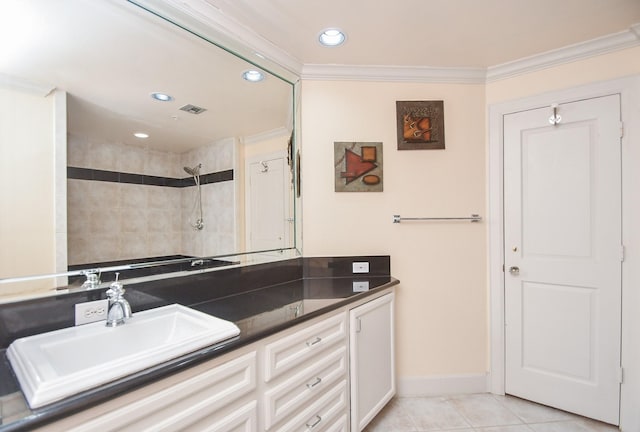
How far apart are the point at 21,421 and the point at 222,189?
1219 mm

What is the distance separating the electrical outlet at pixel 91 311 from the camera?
3.75 feet

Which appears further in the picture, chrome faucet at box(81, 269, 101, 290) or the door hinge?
the door hinge

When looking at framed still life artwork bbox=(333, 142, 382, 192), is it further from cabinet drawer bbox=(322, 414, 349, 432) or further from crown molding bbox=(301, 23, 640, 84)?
cabinet drawer bbox=(322, 414, 349, 432)


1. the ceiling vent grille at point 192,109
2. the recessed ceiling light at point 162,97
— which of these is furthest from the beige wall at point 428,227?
the recessed ceiling light at point 162,97

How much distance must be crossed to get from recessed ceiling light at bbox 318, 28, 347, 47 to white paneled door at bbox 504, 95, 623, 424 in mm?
1320

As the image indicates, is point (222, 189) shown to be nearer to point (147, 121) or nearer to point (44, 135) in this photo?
point (147, 121)

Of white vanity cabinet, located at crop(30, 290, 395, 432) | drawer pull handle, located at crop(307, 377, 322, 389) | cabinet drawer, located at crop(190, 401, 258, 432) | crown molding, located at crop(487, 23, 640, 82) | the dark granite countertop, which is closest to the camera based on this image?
the dark granite countertop

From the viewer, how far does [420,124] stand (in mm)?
2133

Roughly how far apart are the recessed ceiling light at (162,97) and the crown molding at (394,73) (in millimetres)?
917

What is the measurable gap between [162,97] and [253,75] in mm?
594

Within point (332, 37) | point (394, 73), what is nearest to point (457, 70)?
point (394, 73)

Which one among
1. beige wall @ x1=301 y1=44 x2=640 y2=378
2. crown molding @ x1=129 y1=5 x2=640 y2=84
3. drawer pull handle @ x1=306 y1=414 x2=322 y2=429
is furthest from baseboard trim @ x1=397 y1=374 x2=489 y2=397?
crown molding @ x1=129 y1=5 x2=640 y2=84

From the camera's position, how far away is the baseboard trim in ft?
7.02

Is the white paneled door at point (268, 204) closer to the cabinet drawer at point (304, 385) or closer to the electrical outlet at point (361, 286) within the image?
the electrical outlet at point (361, 286)
